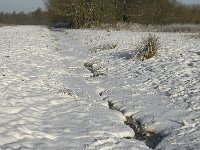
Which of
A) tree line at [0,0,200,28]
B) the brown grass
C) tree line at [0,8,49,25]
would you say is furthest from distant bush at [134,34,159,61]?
tree line at [0,8,49,25]

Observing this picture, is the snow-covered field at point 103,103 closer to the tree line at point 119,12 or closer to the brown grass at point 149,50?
the brown grass at point 149,50

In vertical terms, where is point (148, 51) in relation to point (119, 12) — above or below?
below

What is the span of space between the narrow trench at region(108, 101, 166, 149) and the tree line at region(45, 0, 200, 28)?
33606 mm

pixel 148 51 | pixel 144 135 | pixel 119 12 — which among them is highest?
pixel 119 12

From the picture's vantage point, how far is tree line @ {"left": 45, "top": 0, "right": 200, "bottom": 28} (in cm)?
4050

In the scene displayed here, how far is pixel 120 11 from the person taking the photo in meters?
48.1

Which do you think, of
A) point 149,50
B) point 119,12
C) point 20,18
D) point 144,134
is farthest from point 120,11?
point 20,18

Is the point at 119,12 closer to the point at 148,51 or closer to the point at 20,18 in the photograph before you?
the point at 148,51

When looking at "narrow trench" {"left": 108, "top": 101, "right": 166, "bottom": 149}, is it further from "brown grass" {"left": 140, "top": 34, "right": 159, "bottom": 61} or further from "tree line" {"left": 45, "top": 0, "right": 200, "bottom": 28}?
"tree line" {"left": 45, "top": 0, "right": 200, "bottom": 28}

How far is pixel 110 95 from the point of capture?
9.09 m

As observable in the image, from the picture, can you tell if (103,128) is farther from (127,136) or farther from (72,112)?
(72,112)

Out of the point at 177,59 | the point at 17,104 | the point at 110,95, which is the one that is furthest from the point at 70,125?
the point at 177,59

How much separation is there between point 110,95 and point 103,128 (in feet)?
8.23

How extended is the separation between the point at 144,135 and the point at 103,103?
6.46ft
